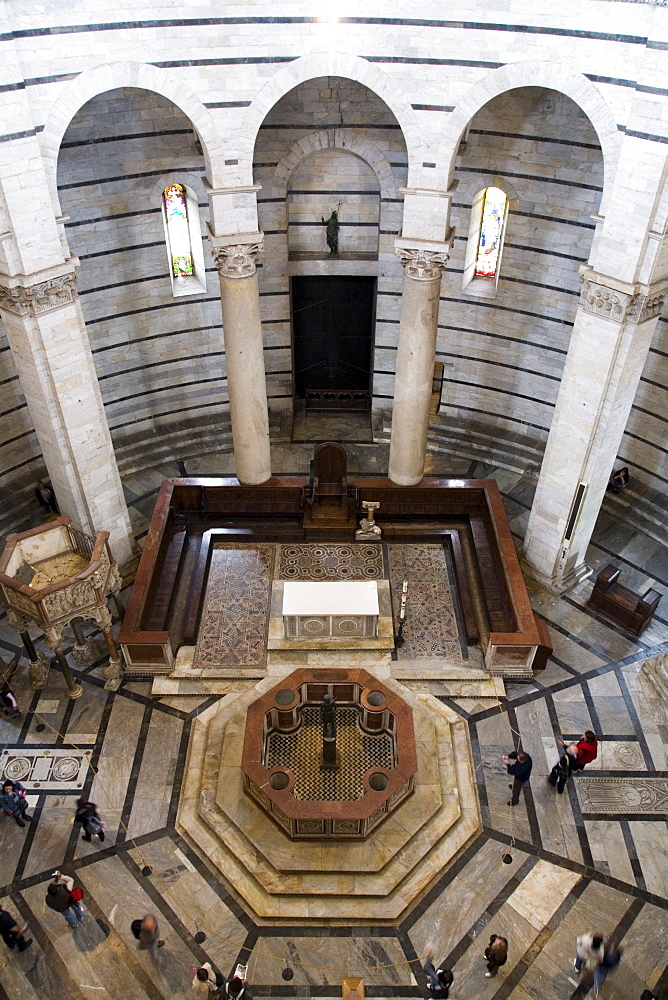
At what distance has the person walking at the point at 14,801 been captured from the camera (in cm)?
1184

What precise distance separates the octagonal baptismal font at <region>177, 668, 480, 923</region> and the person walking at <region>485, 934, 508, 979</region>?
132cm

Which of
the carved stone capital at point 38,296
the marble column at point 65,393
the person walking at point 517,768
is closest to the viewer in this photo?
the person walking at point 517,768

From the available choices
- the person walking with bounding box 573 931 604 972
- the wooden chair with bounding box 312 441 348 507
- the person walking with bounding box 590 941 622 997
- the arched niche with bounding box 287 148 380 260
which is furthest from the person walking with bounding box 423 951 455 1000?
the arched niche with bounding box 287 148 380 260

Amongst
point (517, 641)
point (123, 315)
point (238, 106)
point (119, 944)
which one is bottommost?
point (119, 944)

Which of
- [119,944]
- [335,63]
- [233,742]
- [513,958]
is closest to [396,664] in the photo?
[233,742]

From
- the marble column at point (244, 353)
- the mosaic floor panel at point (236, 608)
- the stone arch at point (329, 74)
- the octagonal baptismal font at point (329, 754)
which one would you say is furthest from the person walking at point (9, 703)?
the stone arch at point (329, 74)

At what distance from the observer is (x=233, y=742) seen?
13281mm

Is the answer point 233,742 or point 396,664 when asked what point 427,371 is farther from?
point 233,742

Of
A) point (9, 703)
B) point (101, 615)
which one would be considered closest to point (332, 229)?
point (101, 615)

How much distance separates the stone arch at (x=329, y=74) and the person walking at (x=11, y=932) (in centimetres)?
1158

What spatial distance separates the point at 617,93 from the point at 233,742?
11.2 m

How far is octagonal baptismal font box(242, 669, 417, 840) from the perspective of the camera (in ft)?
38.2

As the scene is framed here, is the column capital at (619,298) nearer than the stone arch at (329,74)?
Yes

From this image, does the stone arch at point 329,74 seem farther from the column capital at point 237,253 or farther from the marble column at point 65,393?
the marble column at point 65,393
